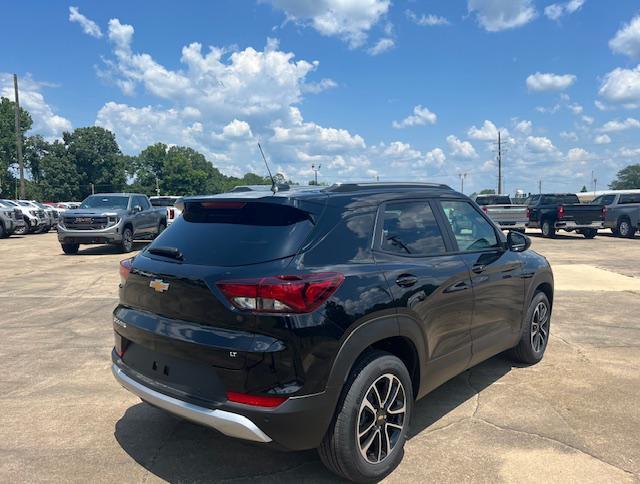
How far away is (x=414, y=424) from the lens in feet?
12.6

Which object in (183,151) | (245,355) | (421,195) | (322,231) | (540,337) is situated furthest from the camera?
(183,151)

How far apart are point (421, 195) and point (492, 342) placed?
1.45 meters

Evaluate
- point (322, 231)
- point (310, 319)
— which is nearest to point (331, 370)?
point (310, 319)

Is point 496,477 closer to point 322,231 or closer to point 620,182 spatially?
point 322,231

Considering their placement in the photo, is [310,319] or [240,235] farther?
[240,235]

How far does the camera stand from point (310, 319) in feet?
8.89

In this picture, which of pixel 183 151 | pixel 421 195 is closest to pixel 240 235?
pixel 421 195

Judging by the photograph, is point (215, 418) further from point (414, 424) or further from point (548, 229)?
point (548, 229)

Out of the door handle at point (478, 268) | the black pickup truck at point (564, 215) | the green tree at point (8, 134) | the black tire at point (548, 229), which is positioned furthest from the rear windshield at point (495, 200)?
the green tree at point (8, 134)

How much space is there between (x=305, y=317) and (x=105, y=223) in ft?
45.8

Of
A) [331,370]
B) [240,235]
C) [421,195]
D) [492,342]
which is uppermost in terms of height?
[421,195]

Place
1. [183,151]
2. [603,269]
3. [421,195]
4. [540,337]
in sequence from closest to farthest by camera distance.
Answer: [421,195] → [540,337] → [603,269] → [183,151]

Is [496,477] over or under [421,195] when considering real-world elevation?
under

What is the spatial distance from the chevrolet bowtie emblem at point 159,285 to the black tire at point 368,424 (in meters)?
1.22
